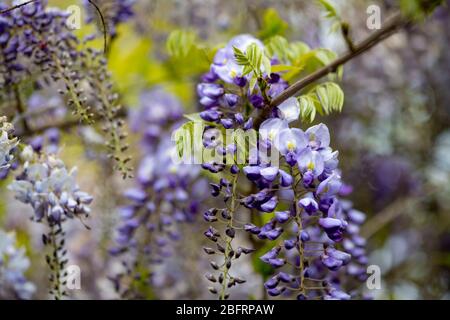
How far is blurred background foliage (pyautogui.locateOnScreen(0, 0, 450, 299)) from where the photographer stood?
5.96ft

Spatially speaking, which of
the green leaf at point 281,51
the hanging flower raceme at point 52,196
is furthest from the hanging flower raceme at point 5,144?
the green leaf at point 281,51

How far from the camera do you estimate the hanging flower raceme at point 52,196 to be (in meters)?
1.14

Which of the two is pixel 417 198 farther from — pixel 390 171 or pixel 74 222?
pixel 74 222

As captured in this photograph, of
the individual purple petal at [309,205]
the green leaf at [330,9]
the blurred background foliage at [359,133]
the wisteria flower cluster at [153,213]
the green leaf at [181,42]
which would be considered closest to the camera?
the individual purple petal at [309,205]

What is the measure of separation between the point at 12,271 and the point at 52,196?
0.41 metres

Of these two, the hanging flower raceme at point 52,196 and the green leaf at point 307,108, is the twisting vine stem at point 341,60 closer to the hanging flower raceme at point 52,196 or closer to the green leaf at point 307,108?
the green leaf at point 307,108

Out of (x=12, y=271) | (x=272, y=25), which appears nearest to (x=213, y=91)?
(x=272, y=25)

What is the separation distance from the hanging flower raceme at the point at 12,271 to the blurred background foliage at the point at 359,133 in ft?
0.94

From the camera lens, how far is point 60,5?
1444 mm

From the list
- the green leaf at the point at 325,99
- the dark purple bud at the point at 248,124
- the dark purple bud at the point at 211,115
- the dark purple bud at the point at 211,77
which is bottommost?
the dark purple bud at the point at 248,124

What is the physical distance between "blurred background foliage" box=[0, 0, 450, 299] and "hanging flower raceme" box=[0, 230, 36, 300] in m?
0.29

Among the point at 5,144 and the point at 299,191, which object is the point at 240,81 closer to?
the point at 299,191
